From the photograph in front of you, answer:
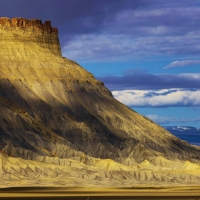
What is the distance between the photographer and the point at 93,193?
15138cm

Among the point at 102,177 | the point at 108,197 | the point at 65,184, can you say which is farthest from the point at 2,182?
the point at 108,197

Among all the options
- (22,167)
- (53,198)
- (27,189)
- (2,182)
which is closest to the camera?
(53,198)

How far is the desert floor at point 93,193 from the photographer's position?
138m

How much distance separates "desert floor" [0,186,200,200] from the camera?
454 feet

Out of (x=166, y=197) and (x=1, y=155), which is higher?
(x=1, y=155)

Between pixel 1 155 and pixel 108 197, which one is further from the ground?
pixel 1 155

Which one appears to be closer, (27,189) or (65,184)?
(27,189)

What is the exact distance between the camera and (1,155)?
630 ft

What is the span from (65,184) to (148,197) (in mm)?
44521

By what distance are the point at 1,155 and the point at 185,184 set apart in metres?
35.2

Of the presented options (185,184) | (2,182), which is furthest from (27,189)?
(185,184)

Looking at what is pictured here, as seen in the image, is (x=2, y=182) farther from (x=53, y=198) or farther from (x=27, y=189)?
(x=53, y=198)

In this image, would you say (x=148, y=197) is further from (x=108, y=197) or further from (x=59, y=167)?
(x=59, y=167)

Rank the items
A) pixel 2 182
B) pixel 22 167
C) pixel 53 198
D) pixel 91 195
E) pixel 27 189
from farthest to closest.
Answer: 1. pixel 22 167
2. pixel 2 182
3. pixel 27 189
4. pixel 91 195
5. pixel 53 198
